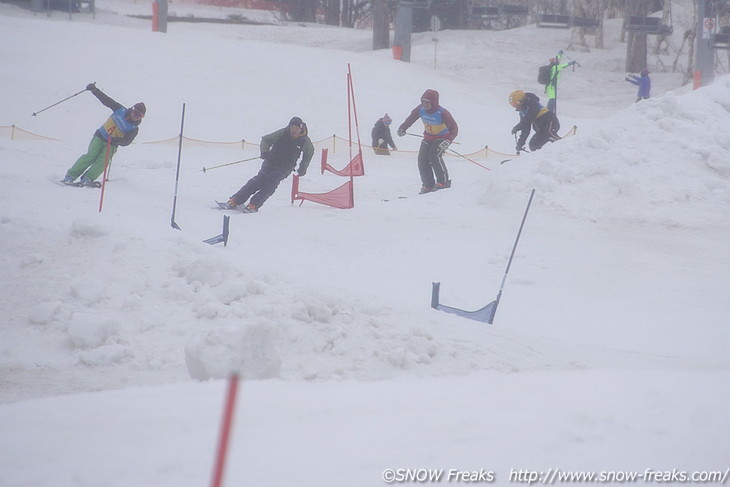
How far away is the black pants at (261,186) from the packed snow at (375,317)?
1.55ft

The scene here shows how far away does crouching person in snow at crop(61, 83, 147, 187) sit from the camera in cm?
1126

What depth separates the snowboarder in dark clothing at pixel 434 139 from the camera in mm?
12781

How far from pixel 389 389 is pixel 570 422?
0.99m

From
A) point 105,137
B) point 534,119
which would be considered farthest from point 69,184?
point 534,119

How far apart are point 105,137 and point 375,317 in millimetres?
6476

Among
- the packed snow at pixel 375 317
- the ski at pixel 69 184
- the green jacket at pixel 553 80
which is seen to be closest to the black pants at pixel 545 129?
the packed snow at pixel 375 317

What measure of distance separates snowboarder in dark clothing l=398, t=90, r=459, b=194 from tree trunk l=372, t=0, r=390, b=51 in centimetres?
2523

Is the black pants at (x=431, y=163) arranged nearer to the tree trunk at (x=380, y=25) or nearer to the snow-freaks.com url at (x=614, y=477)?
the snow-freaks.com url at (x=614, y=477)

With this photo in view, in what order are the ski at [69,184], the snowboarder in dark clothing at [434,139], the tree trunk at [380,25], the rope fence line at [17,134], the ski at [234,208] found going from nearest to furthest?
the ski at [69,184], the ski at [234,208], the snowboarder in dark clothing at [434,139], the rope fence line at [17,134], the tree trunk at [380,25]

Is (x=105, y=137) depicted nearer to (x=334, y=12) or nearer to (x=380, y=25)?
(x=380, y=25)

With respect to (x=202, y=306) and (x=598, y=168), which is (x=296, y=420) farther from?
(x=598, y=168)

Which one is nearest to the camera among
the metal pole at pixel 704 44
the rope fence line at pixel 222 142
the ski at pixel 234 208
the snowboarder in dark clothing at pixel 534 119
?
the ski at pixel 234 208

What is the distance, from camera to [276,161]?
38.6 feet

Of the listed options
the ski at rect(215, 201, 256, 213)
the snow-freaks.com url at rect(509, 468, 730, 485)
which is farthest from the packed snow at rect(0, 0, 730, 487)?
the ski at rect(215, 201, 256, 213)
